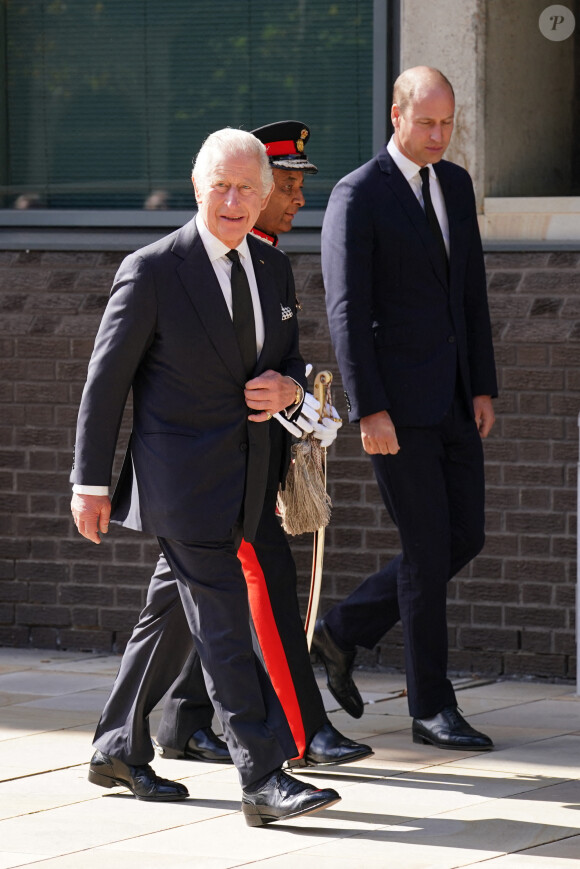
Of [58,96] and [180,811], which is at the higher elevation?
[58,96]

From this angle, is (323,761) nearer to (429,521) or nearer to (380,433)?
(429,521)

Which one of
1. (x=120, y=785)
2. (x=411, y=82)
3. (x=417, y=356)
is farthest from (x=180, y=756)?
(x=411, y=82)

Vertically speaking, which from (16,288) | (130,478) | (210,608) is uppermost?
(16,288)

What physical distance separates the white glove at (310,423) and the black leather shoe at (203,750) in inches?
41.5

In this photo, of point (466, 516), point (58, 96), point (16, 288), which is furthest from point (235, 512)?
point (58, 96)

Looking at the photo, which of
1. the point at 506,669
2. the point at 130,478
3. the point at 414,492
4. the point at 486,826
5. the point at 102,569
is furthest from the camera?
the point at 102,569

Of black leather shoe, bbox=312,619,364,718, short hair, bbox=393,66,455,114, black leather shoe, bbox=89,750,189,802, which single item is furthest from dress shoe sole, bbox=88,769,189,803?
short hair, bbox=393,66,455,114

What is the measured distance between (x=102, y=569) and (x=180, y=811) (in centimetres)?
297

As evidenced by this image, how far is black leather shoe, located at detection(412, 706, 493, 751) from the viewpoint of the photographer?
5711 mm

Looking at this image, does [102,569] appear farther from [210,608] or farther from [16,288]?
[210,608]

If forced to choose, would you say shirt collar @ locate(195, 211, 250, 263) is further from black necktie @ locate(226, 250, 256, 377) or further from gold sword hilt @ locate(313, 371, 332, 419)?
gold sword hilt @ locate(313, 371, 332, 419)

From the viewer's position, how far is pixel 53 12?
8117 mm

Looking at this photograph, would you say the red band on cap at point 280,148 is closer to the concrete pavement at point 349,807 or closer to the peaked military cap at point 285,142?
the peaked military cap at point 285,142

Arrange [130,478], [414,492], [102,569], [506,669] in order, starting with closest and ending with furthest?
[130,478] → [414,492] → [506,669] → [102,569]
